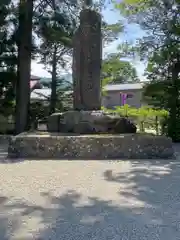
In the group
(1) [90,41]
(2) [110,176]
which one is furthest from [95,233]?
(1) [90,41]

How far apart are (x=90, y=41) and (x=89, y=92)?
1498 mm

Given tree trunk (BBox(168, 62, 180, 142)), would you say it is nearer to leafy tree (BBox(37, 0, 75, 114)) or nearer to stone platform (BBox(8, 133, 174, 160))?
leafy tree (BBox(37, 0, 75, 114))

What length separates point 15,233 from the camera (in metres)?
2.98

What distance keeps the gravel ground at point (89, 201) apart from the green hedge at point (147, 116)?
7652mm

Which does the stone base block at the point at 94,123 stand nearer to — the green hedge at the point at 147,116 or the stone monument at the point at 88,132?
the stone monument at the point at 88,132

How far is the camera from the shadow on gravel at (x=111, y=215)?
9.75ft

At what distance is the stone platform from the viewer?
7.19 meters

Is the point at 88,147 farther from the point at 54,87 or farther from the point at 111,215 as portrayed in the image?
the point at 54,87

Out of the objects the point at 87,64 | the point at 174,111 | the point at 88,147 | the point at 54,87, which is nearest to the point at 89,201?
the point at 88,147

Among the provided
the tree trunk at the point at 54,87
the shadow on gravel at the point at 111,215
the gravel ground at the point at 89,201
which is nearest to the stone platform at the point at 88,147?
the gravel ground at the point at 89,201

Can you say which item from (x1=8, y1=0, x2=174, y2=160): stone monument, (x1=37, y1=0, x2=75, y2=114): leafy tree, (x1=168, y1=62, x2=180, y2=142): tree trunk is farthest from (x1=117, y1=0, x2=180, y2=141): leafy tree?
(x1=8, y1=0, x2=174, y2=160): stone monument

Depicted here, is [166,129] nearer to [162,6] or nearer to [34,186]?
[162,6]

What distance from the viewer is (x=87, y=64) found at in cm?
915

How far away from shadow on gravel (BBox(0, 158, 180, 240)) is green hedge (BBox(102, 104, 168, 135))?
9108 mm
